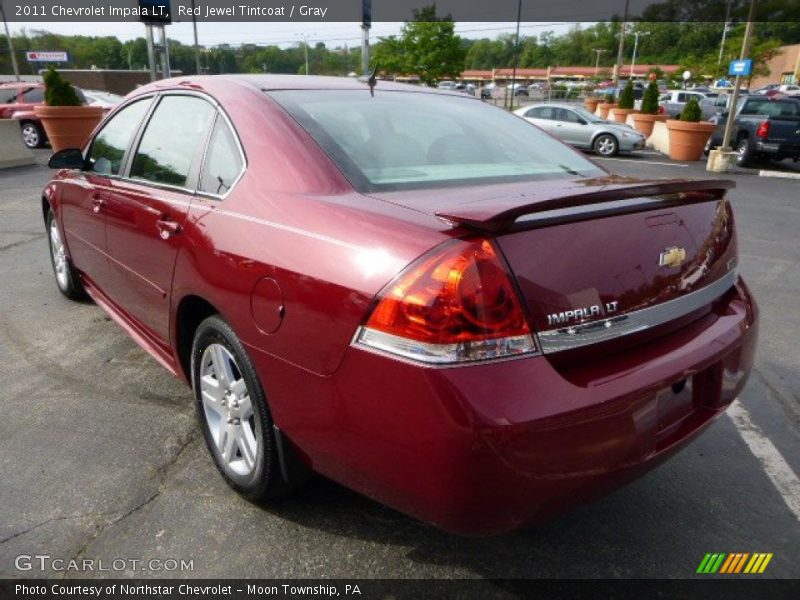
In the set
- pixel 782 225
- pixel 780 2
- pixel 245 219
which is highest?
pixel 780 2

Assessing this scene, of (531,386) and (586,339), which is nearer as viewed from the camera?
(531,386)

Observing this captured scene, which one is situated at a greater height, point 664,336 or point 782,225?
point 664,336

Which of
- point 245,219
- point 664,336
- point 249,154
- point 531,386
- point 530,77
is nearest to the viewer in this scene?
point 531,386

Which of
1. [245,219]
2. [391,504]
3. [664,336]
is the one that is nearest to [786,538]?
[664,336]

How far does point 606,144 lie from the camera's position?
694 inches

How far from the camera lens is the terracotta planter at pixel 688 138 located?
1605cm

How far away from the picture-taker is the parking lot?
225 centimetres

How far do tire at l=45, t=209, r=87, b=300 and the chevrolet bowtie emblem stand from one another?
417cm

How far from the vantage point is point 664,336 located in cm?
205

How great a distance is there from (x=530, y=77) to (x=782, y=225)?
111 metres

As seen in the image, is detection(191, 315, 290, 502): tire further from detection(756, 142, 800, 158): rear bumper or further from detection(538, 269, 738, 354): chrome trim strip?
detection(756, 142, 800, 158): rear bumper

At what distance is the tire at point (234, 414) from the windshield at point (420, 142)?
0.81m

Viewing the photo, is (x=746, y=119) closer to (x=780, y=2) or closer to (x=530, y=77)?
(x=780, y=2)

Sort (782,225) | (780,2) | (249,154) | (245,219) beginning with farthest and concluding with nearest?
(780,2) < (782,225) < (249,154) < (245,219)
